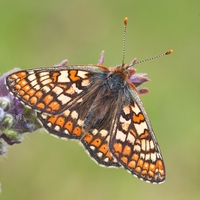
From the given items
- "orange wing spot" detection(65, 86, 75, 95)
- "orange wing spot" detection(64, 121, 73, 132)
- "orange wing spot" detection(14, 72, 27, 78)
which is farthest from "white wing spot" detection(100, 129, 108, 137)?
"orange wing spot" detection(14, 72, 27, 78)

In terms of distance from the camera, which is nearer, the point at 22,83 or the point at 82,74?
the point at 22,83

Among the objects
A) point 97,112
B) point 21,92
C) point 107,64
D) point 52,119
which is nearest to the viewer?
point 21,92

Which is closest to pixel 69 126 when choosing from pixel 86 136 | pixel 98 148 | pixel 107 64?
pixel 86 136

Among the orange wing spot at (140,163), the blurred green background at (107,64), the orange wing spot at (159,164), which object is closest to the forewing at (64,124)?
the orange wing spot at (140,163)

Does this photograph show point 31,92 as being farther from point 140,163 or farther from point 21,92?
point 140,163

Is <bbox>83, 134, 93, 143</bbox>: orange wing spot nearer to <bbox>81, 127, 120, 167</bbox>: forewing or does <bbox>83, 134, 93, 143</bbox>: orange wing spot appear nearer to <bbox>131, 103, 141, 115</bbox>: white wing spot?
<bbox>81, 127, 120, 167</bbox>: forewing

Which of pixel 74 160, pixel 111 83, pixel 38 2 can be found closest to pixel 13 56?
pixel 38 2

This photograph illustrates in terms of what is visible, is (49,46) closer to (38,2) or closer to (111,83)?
(38,2)
